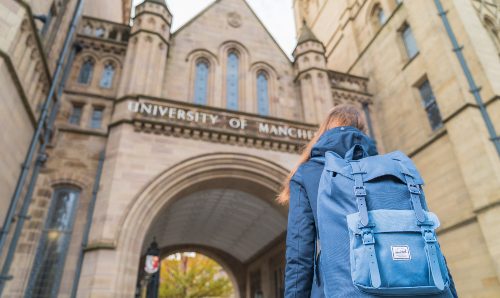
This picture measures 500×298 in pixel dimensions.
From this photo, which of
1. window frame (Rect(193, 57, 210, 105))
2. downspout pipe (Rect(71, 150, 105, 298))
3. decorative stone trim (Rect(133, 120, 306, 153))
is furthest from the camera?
window frame (Rect(193, 57, 210, 105))

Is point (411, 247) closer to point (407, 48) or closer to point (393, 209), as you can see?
point (393, 209)

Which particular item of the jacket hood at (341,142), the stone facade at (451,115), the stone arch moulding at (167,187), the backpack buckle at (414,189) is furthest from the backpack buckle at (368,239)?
the stone facade at (451,115)

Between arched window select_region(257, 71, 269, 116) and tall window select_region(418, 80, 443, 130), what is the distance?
5.98m

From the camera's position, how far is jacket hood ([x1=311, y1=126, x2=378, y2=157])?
6.41ft

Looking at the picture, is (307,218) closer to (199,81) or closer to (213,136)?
(213,136)

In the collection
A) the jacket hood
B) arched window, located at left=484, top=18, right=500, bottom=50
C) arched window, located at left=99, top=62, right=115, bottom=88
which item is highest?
arched window, located at left=484, top=18, right=500, bottom=50

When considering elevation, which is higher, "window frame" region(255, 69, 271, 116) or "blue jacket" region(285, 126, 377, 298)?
"window frame" region(255, 69, 271, 116)

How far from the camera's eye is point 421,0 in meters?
12.6

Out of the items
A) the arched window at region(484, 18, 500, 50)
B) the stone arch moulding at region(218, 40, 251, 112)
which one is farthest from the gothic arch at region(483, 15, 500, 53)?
the stone arch moulding at region(218, 40, 251, 112)

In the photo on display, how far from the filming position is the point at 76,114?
36.4 ft

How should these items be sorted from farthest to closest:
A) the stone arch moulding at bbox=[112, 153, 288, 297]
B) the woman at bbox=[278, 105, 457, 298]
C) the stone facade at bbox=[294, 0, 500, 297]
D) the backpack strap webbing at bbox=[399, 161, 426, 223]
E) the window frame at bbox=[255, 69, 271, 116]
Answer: the window frame at bbox=[255, 69, 271, 116] → the stone facade at bbox=[294, 0, 500, 297] → the stone arch moulding at bbox=[112, 153, 288, 297] → the woman at bbox=[278, 105, 457, 298] → the backpack strap webbing at bbox=[399, 161, 426, 223]

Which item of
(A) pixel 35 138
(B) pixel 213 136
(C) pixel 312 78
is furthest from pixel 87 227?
(C) pixel 312 78

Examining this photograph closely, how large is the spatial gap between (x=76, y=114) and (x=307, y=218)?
440 inches

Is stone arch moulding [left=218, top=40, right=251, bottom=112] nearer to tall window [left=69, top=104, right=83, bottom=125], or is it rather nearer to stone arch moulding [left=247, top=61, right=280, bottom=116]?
stone arch moulding [left=247, top=61, right=280, bottom=116]
